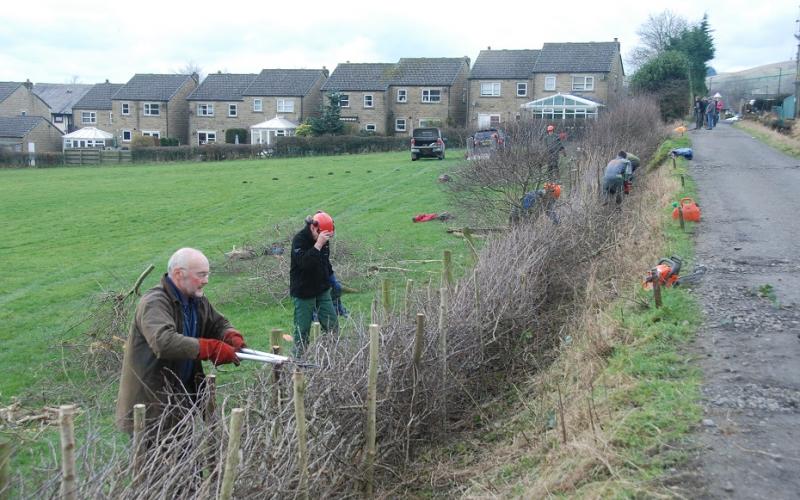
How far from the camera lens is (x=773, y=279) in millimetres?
10570

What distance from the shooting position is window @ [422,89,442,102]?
201 ft

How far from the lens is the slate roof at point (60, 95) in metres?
87.2

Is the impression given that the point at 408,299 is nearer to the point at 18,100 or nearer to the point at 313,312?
the point at 313,312

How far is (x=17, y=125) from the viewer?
6462cm

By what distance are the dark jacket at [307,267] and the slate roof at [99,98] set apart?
231 feet

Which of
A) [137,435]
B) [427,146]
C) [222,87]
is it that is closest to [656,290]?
[137,435]

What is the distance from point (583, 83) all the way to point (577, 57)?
2049mm

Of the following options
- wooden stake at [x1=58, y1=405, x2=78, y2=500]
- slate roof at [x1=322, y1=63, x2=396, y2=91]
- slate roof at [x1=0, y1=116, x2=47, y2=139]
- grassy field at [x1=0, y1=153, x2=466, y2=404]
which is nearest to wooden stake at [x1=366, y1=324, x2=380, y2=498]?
wooden stake at [x1=58, y1=405, x2=78, y2=500]

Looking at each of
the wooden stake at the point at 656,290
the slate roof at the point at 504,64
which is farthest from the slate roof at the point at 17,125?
the wooden stake at the point at 656,290

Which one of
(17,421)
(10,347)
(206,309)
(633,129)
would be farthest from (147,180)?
(206,309)

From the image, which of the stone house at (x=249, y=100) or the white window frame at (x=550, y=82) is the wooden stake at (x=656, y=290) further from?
the stone house at (x=249, y=100)

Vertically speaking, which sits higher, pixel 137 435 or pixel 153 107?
pixel 153 107

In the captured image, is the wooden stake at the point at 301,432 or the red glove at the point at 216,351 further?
the red glove at the point at 216,351

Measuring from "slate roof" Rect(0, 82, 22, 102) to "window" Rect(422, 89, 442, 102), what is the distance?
38750mm
